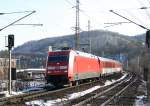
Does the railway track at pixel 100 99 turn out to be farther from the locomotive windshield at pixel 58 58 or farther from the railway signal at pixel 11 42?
the railway signal at pixel 11 42

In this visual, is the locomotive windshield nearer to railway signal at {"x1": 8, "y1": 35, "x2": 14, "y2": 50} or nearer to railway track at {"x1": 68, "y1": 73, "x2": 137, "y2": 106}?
railway track at {"x1": 68, "y1": 73, "x2": 137, "y2": 106}

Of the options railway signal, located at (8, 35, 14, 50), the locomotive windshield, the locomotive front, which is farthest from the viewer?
the locomotive windshield

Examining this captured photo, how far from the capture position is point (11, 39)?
3100 centimetres

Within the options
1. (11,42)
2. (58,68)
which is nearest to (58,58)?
(58,68)

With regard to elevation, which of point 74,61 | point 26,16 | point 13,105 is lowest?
point 13,105

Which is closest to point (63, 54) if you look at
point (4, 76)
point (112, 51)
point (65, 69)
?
point (65, 69)

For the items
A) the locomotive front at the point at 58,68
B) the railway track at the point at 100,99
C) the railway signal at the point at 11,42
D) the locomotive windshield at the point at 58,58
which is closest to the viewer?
the railway track at the point at 100,99

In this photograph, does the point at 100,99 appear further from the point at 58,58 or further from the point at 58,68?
the point at 58,58

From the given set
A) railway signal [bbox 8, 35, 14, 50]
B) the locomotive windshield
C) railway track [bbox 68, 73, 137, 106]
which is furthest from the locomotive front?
railway signal [bbox 8, 35, 14, 50]

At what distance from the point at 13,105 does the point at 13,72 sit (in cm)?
1012

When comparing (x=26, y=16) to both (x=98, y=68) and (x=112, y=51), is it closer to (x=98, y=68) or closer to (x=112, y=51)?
(x=98, y=68)

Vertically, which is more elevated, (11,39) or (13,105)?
(11,39)

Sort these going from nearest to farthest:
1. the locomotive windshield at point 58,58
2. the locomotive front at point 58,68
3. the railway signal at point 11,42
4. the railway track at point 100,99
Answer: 1. the railway track at point 100,99
2. the railway signal at point 11,42
3. the locomotive front at point 58,68
4. the locomotive windshield at point 58,58

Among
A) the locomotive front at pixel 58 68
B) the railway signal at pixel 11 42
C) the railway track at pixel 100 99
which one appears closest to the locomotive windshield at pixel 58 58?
the locomotive front at pixel 58 68
